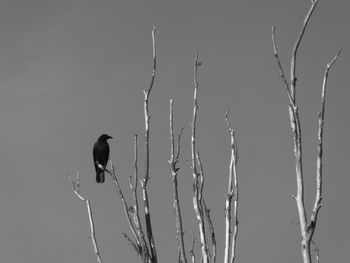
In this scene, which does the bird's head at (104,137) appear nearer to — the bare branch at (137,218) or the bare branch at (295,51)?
the bare branch at (137,218)

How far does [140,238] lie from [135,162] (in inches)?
24.0

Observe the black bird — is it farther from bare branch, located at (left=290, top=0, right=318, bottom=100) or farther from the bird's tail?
bare branch, located at (left=290, top=0, right=318, bottom=100)

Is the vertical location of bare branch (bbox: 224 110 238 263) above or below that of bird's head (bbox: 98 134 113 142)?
below

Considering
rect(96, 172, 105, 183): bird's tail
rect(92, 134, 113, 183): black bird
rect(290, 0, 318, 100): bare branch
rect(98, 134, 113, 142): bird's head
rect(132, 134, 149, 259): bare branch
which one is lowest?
rect(132, 134, 149, 259): bare branch

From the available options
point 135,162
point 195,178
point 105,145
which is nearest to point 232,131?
point 195,178

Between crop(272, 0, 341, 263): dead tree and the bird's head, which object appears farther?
the bird's head

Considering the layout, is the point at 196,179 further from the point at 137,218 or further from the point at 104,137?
the point at 104,137

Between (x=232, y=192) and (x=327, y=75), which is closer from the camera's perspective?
(x=327, y=75)

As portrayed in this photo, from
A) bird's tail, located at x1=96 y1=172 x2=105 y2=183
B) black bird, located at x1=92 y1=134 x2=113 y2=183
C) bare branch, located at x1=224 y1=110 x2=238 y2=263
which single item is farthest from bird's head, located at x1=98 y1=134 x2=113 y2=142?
bare branch, located at x1=224 y1=110 x2=238 y2=263

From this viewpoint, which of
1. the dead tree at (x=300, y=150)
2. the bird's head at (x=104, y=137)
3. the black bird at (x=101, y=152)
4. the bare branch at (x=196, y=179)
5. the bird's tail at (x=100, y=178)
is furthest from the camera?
the bird's head at (x=104, y=137)

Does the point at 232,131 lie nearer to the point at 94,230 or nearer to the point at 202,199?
the point at 202,199

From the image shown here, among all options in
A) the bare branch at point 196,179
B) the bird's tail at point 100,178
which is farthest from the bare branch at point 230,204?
the bird's tail at point 100,178

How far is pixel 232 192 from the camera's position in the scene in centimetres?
424

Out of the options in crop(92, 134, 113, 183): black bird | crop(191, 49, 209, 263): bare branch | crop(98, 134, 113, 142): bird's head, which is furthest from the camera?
crop(98, 134, 113, 142): bird's head
